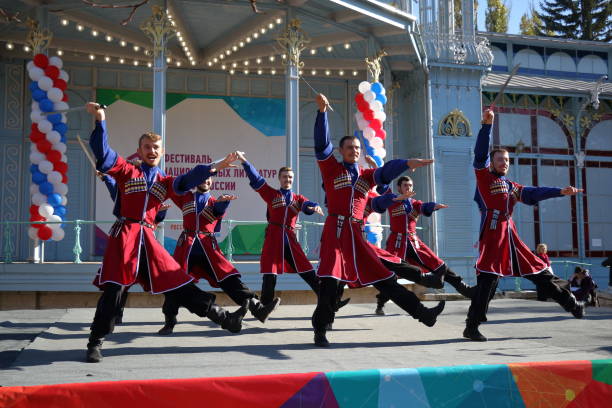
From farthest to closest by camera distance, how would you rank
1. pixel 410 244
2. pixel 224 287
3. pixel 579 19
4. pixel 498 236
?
pixel 579 19, pixel 410 244, pixel 224 287, pixel 498 236

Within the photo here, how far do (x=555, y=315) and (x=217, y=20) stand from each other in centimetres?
824

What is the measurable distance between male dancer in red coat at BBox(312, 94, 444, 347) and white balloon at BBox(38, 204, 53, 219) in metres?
6.49

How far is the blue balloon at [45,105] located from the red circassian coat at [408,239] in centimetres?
592

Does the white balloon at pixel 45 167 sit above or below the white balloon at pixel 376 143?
below

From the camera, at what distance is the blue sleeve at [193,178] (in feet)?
16.8

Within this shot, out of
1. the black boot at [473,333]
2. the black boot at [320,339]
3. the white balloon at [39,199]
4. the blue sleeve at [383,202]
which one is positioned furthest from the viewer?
the white balloon at [39,199]

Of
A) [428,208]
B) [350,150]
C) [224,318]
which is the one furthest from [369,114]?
[224,318]

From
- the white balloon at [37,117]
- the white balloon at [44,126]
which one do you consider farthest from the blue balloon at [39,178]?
the white balloon at [37,117]

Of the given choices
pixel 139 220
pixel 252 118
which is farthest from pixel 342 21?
pixel 139 220

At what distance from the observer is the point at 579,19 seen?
92.9 ft

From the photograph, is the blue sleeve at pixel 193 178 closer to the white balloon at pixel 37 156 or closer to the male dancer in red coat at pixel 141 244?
A: the male dancer in red coat at pixel 141 244

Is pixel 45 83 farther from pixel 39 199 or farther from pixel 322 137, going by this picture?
pixel 322 137

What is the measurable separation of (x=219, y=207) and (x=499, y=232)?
9.54ft

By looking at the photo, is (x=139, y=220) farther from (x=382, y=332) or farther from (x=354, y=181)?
(x=382, y=332)
